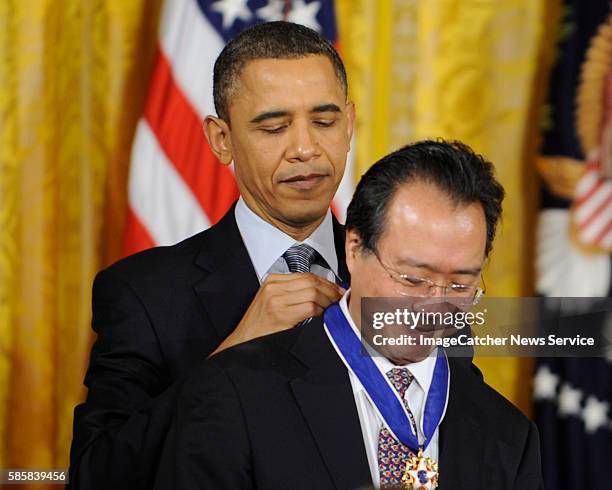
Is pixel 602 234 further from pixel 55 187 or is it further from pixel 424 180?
pixel 424 180

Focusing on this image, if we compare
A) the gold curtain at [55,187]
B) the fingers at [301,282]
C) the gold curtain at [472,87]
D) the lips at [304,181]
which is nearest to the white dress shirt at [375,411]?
the fingers at [301,282]

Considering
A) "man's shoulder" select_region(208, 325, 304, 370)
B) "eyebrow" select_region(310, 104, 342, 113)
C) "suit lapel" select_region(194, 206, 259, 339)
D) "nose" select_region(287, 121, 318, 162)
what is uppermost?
"eyebrow" select_region(310, 104, 342, 113)

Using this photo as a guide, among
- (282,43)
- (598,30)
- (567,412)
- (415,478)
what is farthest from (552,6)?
(415,478)

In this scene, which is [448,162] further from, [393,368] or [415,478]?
[415,478]

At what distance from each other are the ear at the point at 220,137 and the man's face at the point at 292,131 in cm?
4

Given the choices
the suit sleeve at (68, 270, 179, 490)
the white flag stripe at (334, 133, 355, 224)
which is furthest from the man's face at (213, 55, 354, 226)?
the white flag stripe at (334, 133, 355, 224)

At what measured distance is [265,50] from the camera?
Result: 190 centimetres

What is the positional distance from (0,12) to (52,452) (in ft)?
3.74

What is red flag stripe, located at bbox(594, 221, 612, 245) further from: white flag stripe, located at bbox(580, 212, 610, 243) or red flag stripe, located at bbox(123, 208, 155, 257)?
red flag stripe, located at bbox(123, 208, 155, 257)

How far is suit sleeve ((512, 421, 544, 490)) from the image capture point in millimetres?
1511

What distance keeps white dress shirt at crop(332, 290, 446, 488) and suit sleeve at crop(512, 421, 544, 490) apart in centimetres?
13

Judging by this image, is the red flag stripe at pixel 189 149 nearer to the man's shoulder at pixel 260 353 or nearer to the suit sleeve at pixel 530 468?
the man's shoulder at pixel 260 353

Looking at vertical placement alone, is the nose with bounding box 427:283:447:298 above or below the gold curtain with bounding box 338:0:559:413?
below

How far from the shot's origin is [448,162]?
146 cm
